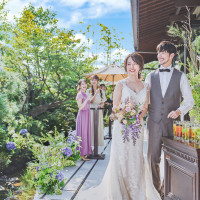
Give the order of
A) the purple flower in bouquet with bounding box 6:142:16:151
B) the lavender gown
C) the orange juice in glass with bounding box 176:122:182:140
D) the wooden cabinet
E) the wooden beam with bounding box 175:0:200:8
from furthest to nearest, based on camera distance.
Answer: the purple flower in bouquet with bounding box 6:142:16:151, the lavender gown, the wooden beam with bounding box 175:0:200:8, the orange juice in glass with bounding box 176:122:182:140, the wooden cabinet

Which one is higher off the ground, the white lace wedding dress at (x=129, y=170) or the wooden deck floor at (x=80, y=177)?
the white lace wedding dress at (x=129, y=170)

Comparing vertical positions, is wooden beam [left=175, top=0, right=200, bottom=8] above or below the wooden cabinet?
above

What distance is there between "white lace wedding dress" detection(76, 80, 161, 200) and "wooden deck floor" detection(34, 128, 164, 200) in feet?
2.63

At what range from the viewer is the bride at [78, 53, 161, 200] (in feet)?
10.6

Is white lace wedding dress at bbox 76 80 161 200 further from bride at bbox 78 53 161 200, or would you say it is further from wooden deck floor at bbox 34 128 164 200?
wooden deck floor at bbox 34 128 164 200

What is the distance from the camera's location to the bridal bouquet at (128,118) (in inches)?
119

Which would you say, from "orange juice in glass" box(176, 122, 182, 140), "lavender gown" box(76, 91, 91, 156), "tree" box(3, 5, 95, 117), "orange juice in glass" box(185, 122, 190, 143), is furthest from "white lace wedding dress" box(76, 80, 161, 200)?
"tree" box(3, 5, 95, 117)

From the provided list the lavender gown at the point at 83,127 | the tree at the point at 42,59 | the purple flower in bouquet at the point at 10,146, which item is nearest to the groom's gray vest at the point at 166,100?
the lavender gown at the point at 83,127

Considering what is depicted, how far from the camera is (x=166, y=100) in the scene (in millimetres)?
3178

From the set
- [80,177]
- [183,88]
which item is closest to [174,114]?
[183,88]

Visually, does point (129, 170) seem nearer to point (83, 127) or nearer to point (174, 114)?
point (174, 114)

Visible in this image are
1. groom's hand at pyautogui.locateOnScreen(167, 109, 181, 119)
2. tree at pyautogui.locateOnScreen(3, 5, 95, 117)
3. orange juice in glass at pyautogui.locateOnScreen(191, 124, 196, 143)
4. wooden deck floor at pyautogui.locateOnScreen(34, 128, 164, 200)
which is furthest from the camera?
tree at pyautogui.locateOnScreen(3, 5, 95, 117)

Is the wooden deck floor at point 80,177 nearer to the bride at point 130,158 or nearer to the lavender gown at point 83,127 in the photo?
the lavender gown at point 83,127

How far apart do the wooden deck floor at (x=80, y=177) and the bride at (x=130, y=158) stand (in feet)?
2.69
